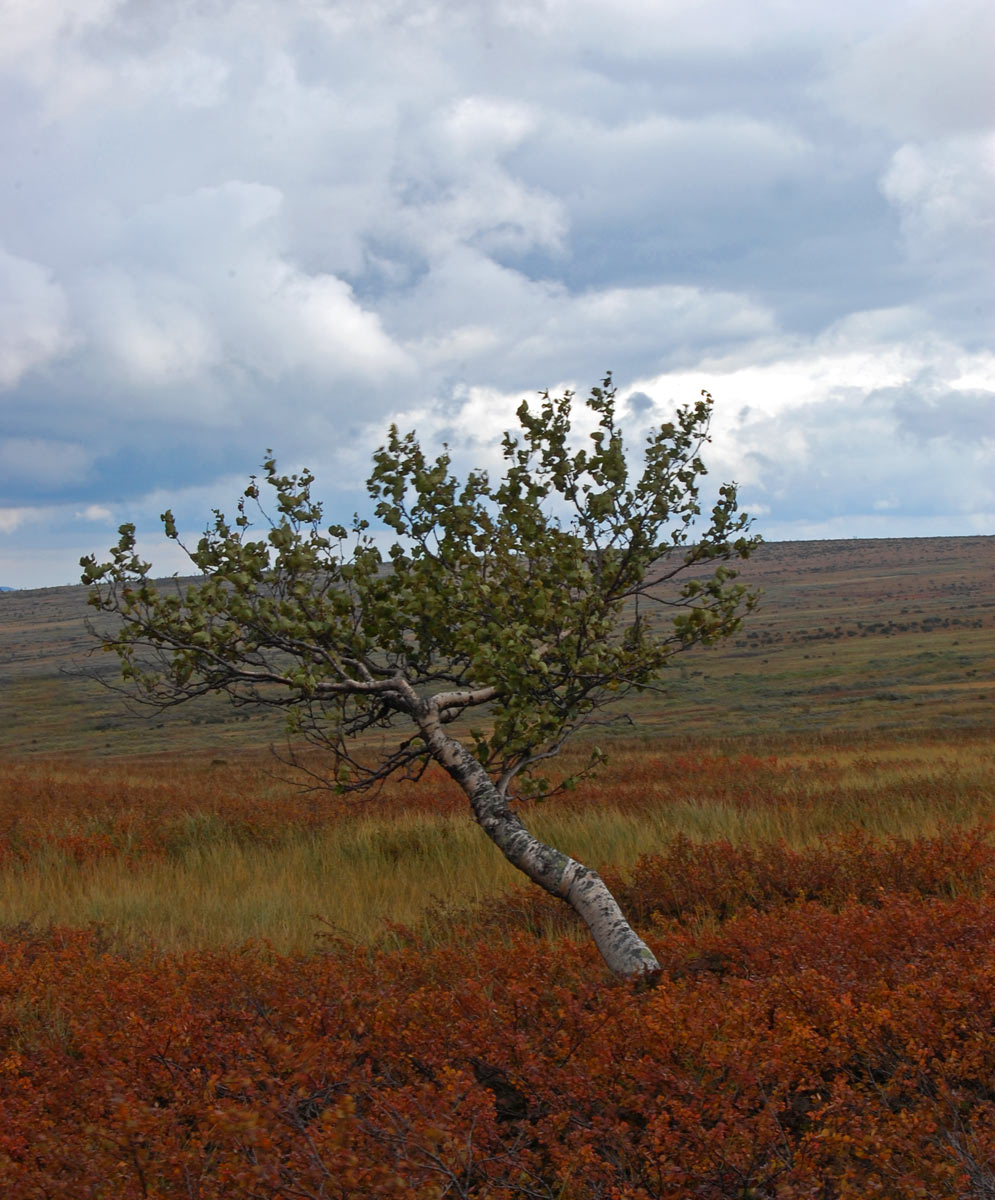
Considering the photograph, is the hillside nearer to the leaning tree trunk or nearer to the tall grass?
the leaning tree trunk

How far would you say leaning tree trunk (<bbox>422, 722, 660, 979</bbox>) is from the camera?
6.34 m

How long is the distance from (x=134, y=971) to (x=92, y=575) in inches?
109

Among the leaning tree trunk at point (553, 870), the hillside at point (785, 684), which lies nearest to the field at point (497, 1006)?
the leaning tree trunk at point (553, 870)

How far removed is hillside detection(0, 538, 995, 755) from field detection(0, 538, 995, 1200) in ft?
7.20

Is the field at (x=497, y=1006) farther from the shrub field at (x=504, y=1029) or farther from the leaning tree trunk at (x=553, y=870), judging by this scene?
the leaning tree trunk at (x=553, y=870)

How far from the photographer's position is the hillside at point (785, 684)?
37.8m

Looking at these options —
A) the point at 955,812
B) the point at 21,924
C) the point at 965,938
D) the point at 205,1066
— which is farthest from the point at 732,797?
the point at 205,1066

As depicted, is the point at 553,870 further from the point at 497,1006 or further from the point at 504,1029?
the point at 504,1029

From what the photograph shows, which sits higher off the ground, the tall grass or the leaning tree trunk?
the leaning tree trunk

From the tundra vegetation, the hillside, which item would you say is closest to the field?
the tundra vegetation

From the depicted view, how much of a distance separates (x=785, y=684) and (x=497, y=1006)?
47714 millimetres

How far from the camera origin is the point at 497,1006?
5746mm

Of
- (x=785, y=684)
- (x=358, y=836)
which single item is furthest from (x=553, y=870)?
(x=785, y=684)

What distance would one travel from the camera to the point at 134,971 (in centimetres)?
683
